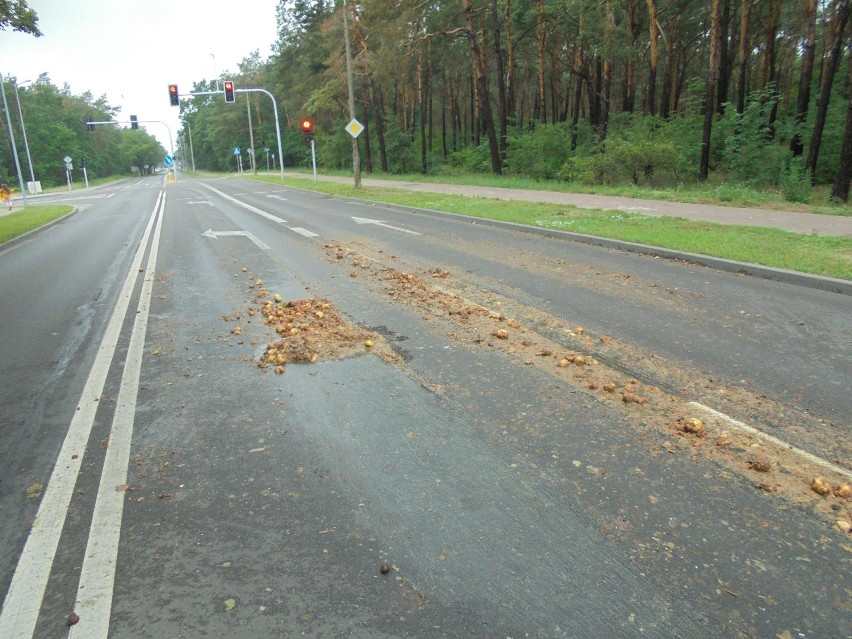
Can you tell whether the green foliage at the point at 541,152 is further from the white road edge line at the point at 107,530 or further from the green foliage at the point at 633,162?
the white road edge line at the point at 107,530

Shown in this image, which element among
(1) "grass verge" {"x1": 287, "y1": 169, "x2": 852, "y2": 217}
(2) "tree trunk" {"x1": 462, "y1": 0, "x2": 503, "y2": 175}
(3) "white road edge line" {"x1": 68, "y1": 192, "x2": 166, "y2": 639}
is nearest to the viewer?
(3) "white road edge line" {"x1": 68, "y1": 192, "x2": 166, "y2": 639}

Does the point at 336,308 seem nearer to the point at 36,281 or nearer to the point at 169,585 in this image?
the point at 169,585

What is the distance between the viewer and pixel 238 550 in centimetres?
309

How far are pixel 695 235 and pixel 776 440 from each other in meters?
8.69

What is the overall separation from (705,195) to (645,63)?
32.6m

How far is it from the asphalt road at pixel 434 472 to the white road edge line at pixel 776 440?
0.17ft

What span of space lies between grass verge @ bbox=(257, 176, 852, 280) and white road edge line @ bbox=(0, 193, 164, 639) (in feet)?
30.1

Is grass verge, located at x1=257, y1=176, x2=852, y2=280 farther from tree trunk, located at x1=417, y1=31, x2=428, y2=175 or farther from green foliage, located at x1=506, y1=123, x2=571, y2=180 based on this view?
tree trunk, located at x1=417, y1=31, x2=428, y2=175

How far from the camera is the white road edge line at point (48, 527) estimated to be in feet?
8.86

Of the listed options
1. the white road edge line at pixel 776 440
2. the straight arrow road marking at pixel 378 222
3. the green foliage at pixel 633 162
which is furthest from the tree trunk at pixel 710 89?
the white road edge line at pixel 776 440

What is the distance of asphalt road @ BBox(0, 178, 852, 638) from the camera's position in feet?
8.82

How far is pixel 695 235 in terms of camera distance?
11812 millimetres

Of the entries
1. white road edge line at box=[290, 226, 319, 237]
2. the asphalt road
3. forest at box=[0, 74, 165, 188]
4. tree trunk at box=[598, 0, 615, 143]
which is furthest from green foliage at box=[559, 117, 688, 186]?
forest at box=[0, 74, 165, 188]

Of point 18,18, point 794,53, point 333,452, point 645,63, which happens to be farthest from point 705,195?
point 645,63
